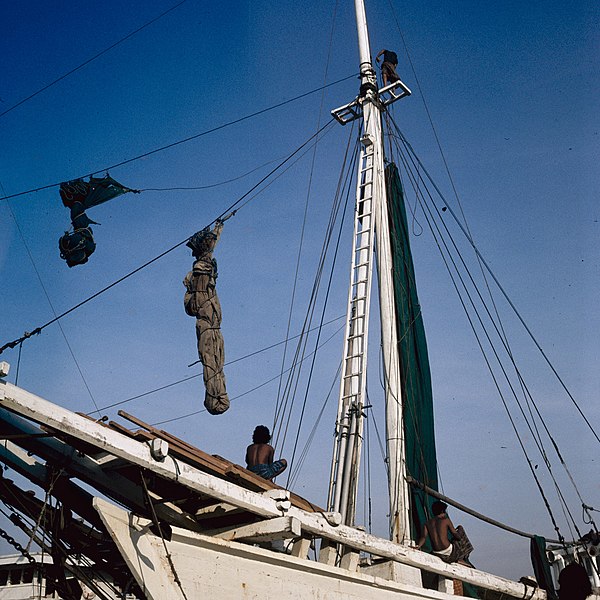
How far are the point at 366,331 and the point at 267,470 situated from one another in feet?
11.3

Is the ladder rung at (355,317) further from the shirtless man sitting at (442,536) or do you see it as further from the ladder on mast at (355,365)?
the shirtless man sitting at (442,536)

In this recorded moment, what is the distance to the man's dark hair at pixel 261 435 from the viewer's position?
9133mm

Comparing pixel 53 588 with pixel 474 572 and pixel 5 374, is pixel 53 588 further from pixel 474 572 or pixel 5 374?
pixel 474 572

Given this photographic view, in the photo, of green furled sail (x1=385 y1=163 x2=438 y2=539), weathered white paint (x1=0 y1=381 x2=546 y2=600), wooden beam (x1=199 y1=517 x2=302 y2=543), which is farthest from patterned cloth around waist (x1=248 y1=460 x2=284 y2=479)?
green furled sail (x1=385 y1=163 x2=438 y2=539)

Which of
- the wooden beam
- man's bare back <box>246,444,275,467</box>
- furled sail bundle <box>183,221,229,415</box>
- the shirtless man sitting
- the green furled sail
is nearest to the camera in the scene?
the wooden beam

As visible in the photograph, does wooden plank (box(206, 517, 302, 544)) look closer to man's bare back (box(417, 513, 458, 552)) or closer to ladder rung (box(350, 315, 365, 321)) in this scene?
man's bare back (box(417, 513, 458, 552))

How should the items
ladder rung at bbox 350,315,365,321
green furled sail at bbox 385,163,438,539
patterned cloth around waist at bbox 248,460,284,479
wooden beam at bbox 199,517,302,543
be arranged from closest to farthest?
wooden beam at bbox 199,517,302,543 < patterned cloth around waist at bbox 248,460,284,479 < ladder rung at bbox 350,315,365,321 < green furled sail at bbox 385,163,438,539

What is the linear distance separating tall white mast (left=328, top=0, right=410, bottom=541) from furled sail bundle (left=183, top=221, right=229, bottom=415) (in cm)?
210

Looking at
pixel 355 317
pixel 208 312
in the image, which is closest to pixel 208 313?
pixel 208 312

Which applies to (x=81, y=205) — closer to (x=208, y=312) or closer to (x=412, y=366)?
(x=208, y=312)

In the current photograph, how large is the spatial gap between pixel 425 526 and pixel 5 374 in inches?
275

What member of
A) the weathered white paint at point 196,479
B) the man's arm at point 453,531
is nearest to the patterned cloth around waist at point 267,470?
the weathered white paint at point 196,479

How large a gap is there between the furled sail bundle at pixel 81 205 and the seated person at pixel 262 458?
3526 mm

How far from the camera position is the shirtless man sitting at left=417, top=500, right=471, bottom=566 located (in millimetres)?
9578
